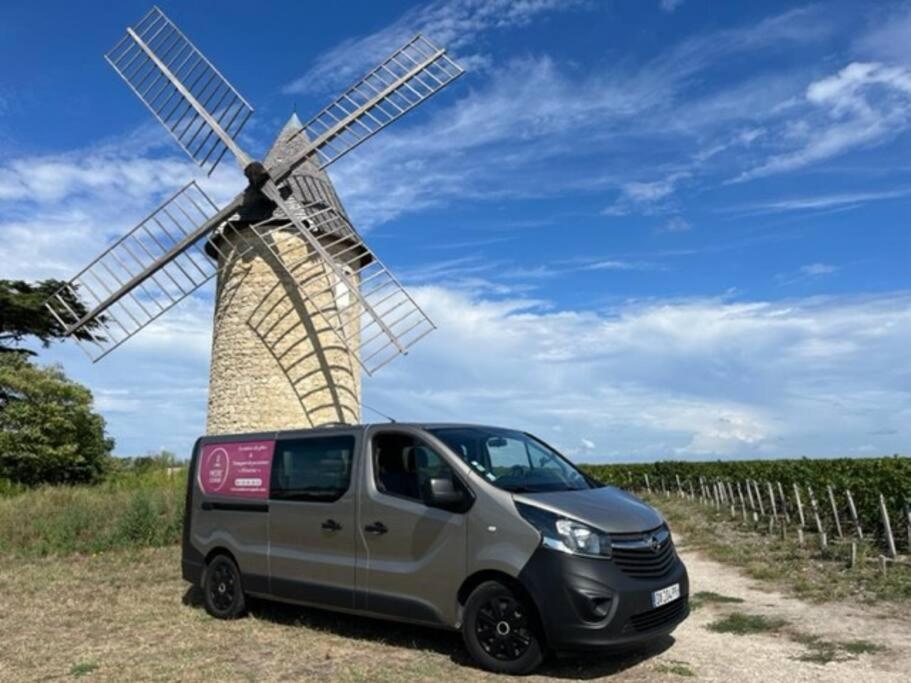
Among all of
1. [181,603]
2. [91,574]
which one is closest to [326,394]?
[91,574]

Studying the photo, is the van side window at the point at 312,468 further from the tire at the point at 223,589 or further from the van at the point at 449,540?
the tire at the point at 223,589

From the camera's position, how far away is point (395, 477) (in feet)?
23.4

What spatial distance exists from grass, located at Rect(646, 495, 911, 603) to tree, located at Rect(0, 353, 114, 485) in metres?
18.0

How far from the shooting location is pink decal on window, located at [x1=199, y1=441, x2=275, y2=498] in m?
8.40

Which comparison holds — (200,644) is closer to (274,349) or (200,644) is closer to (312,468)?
(312,468)

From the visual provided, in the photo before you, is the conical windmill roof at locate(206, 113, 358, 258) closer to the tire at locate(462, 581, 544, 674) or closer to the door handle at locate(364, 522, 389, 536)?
the door handle at locate(364, 522, 389, 536)

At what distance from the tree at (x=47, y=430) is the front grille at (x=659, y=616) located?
21.7 m

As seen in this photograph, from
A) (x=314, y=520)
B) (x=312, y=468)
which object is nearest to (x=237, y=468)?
(x=312, y=468)

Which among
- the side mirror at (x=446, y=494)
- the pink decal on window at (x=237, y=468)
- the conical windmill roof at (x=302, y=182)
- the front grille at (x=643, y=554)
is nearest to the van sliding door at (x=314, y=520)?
the pink decal on window at (x=237, y=468)

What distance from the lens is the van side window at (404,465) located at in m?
6.88

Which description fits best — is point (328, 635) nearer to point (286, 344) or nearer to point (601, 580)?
point (601, 580)

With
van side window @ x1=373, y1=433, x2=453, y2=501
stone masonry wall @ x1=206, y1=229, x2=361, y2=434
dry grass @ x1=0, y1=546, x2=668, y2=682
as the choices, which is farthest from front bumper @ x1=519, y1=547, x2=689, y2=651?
stone masonry wall @ x1=206, y1=229, x2=361, y2=434

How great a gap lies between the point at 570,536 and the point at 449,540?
3.46ft

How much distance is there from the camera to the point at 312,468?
7875mm
